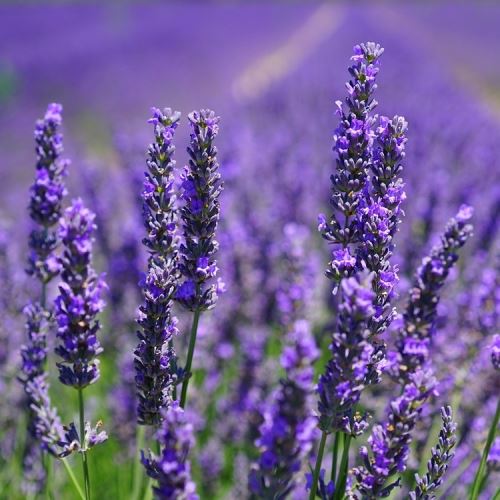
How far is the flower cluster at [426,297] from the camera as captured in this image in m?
1.50

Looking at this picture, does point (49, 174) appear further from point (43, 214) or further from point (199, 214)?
point (199, 214)

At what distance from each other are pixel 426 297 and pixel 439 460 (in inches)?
18.1

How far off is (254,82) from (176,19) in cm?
1094

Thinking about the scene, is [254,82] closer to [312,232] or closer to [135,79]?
[135,79]

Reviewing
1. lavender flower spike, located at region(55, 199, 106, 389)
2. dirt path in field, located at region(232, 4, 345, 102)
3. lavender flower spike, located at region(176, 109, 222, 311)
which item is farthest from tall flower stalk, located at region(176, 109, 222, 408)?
dirt path in field, located at region(232, 4, 345, 102)

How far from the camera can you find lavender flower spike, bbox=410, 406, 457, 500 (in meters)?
1.68

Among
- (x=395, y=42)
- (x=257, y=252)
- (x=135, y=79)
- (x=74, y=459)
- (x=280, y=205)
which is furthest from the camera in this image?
(x=395, y=42)

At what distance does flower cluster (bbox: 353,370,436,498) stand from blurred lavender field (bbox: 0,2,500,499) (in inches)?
4.6

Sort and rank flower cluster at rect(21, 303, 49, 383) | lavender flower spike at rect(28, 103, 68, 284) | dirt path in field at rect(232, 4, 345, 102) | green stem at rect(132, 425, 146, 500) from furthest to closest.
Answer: dirt path in field at rect(232, 4, 345, 102) → green stem at rect(132, 425, 146, 500) → flower cluster at rect(21, 303, 49, 383) → lavender flower spike at rect(28, 103, 68, 284)

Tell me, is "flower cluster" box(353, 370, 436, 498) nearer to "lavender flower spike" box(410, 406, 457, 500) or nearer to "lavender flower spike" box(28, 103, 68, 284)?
"lavender flower spike" box(410, 406, 457, 500)

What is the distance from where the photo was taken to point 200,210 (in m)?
1.74

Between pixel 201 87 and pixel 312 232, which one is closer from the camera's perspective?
pixel 312 232

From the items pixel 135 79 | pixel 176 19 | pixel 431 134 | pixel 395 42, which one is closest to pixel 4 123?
pixel 135 79

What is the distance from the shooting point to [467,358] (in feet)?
10.2
